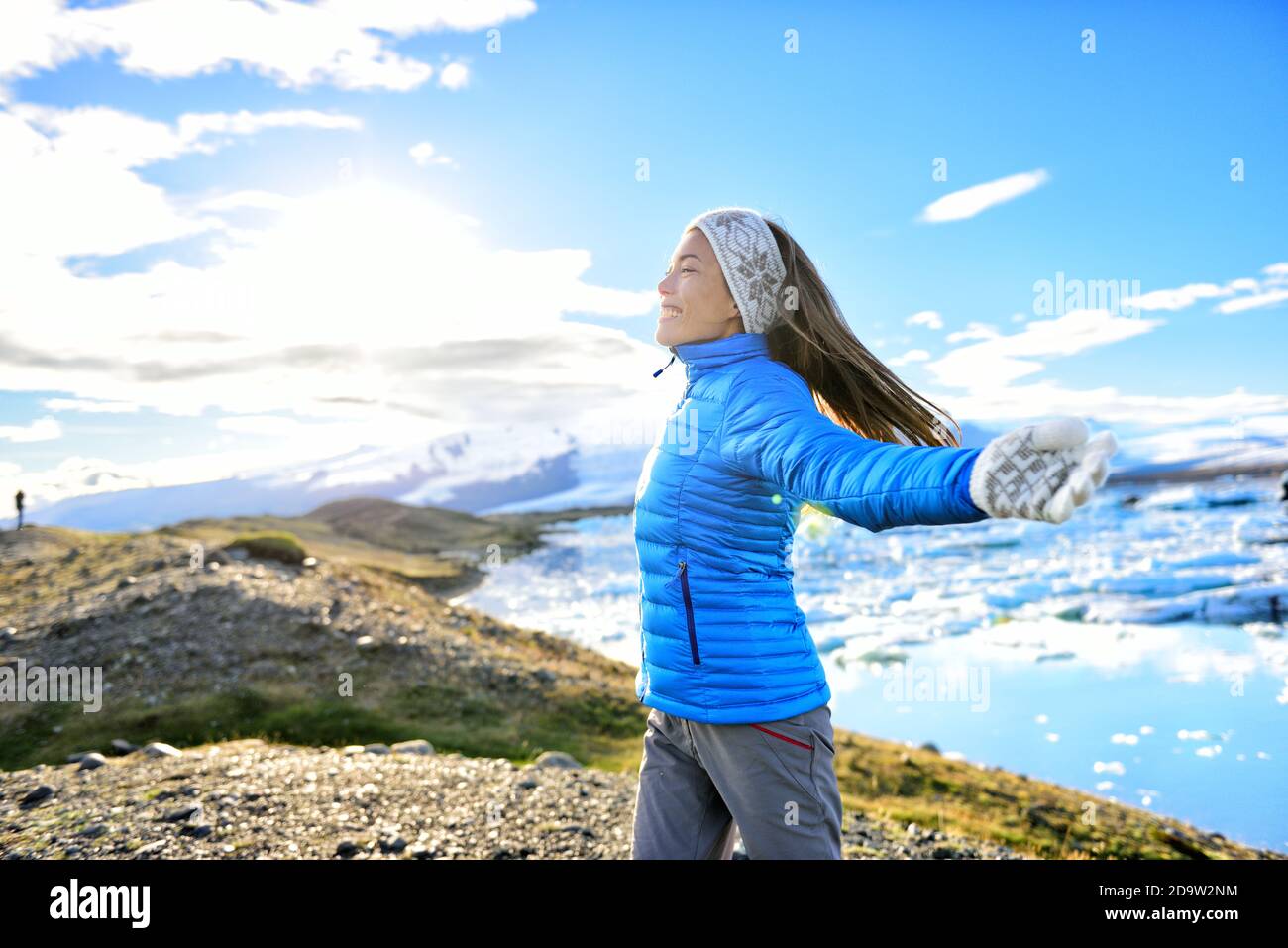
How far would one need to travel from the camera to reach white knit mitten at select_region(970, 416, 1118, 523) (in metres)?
1.72

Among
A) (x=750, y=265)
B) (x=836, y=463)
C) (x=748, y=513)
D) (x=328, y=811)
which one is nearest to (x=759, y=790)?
(x=748, y=513)

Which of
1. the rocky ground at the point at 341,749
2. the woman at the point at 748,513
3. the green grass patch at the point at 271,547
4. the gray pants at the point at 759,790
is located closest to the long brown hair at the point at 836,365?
the woman at the point at 748,513

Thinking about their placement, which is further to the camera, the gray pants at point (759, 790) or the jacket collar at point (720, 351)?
the jacket collar at point (720, 351)

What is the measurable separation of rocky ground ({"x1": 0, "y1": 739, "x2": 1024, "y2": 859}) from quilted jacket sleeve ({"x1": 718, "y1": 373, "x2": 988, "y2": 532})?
5498mm

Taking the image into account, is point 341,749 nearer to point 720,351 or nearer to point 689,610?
point 689,610

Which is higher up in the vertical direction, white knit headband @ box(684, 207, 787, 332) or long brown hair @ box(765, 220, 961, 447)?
white knit headband @ box(684, 207, 787, 332)

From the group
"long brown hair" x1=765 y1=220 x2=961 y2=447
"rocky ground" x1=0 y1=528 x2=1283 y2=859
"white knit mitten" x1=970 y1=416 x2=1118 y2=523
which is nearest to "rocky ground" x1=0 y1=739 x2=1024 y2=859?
"rocky ground" x1=0 y1=528 x2=1283 y2=859

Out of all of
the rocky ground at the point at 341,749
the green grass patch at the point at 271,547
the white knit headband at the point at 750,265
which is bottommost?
the rocky ground at the point at 341,749

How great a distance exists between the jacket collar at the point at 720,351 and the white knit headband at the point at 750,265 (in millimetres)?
94

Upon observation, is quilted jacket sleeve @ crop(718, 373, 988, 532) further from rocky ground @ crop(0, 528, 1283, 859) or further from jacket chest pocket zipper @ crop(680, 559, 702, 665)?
rocky ground @ crop(0, 528, 1283, 859)

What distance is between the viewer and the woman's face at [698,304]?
300 centimetres

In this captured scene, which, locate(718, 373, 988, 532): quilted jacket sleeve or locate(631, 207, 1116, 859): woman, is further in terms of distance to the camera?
locate(631, 207, 1116, 859): woman

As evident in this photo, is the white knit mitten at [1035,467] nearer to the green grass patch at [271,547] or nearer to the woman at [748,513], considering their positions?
the woman at [748,513]
